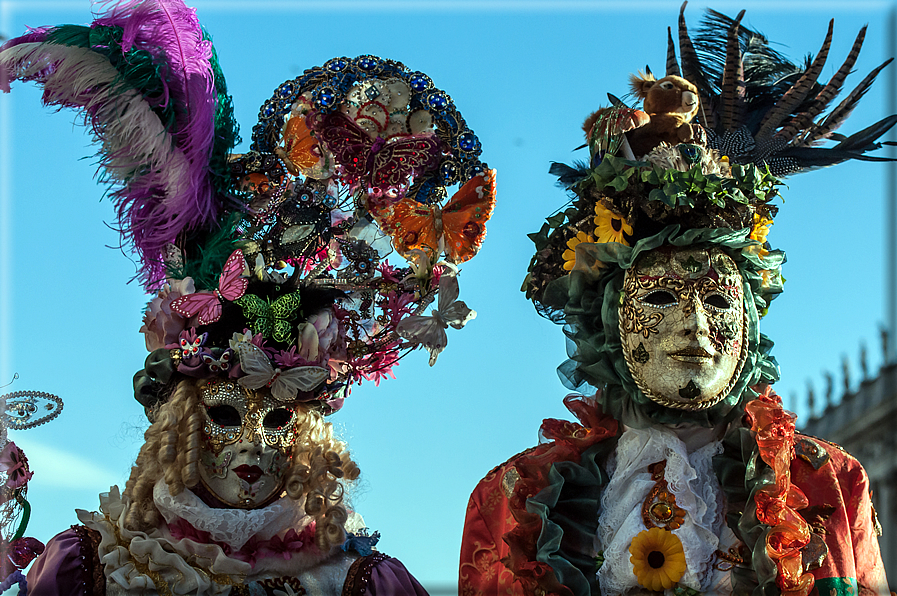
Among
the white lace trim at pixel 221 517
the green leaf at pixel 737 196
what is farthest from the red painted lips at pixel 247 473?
the green leaf at pixel 737 196

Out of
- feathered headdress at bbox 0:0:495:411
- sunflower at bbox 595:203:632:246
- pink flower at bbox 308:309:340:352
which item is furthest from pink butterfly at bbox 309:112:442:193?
sunflower at bbox 595:203:632:246

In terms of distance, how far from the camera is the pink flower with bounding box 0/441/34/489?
4523 mm

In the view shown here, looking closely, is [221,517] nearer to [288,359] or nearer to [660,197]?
[288,359]

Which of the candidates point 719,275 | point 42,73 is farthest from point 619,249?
point 42,73

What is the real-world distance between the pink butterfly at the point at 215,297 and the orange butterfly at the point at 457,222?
74cm

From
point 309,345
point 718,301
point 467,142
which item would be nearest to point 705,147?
point 718,301

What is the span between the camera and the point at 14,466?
14.9 feet

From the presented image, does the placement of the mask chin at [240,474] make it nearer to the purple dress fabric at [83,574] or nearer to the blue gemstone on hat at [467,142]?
the purple dress fabric at [83,574]

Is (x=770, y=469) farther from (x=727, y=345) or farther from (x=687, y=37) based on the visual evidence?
(x=687, y=37)

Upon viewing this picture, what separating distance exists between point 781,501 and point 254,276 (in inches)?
95.7

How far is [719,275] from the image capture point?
4352mm

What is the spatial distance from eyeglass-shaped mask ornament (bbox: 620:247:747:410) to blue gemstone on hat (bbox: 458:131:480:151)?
1097 mm

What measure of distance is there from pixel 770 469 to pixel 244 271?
7.71 ft

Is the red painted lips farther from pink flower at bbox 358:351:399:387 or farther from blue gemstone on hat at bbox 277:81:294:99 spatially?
blue gemstone on hat at bbox 277:81:294:99
